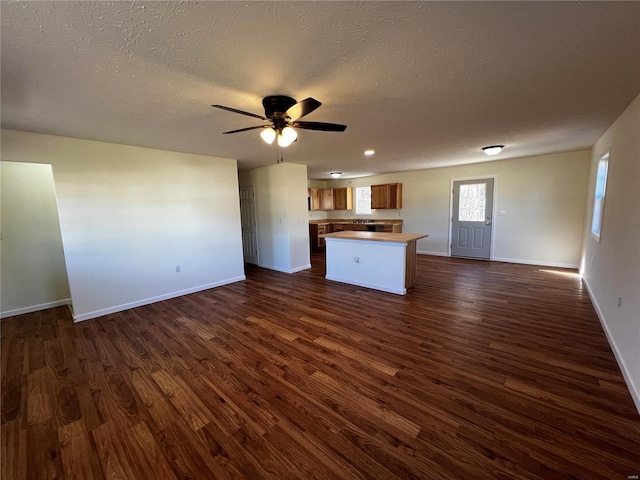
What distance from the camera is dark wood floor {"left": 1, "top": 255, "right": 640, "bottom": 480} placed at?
57.2 inches

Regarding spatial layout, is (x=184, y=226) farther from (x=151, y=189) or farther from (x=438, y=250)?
(x=438, y=250)

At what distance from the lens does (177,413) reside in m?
1.83

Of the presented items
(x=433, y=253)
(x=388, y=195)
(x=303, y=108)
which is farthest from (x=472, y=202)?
(x=303, y=108)

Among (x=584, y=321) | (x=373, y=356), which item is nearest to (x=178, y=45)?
(x=373, y=356)

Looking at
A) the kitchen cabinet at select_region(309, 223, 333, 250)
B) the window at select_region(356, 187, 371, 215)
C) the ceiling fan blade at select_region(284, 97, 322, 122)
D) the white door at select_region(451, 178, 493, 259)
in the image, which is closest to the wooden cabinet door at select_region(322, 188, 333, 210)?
the kitchen cabinet at select_region(309, 223, 333, 250)

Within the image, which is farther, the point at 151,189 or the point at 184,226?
the point at 184,226

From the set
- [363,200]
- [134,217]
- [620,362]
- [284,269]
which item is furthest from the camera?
[363,200]

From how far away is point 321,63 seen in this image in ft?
5.53

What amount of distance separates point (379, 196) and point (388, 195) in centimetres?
29

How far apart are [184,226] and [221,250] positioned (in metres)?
0.81

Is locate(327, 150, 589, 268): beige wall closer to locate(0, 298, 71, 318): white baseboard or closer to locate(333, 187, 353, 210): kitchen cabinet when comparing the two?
locate(333, 187, 353, 210): kitchen cabinet

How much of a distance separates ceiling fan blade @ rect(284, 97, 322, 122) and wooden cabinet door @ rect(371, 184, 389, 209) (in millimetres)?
5519

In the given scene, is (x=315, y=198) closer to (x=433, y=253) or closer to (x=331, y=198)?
(x=331, y=198)

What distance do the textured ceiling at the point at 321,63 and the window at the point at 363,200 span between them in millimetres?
5051
